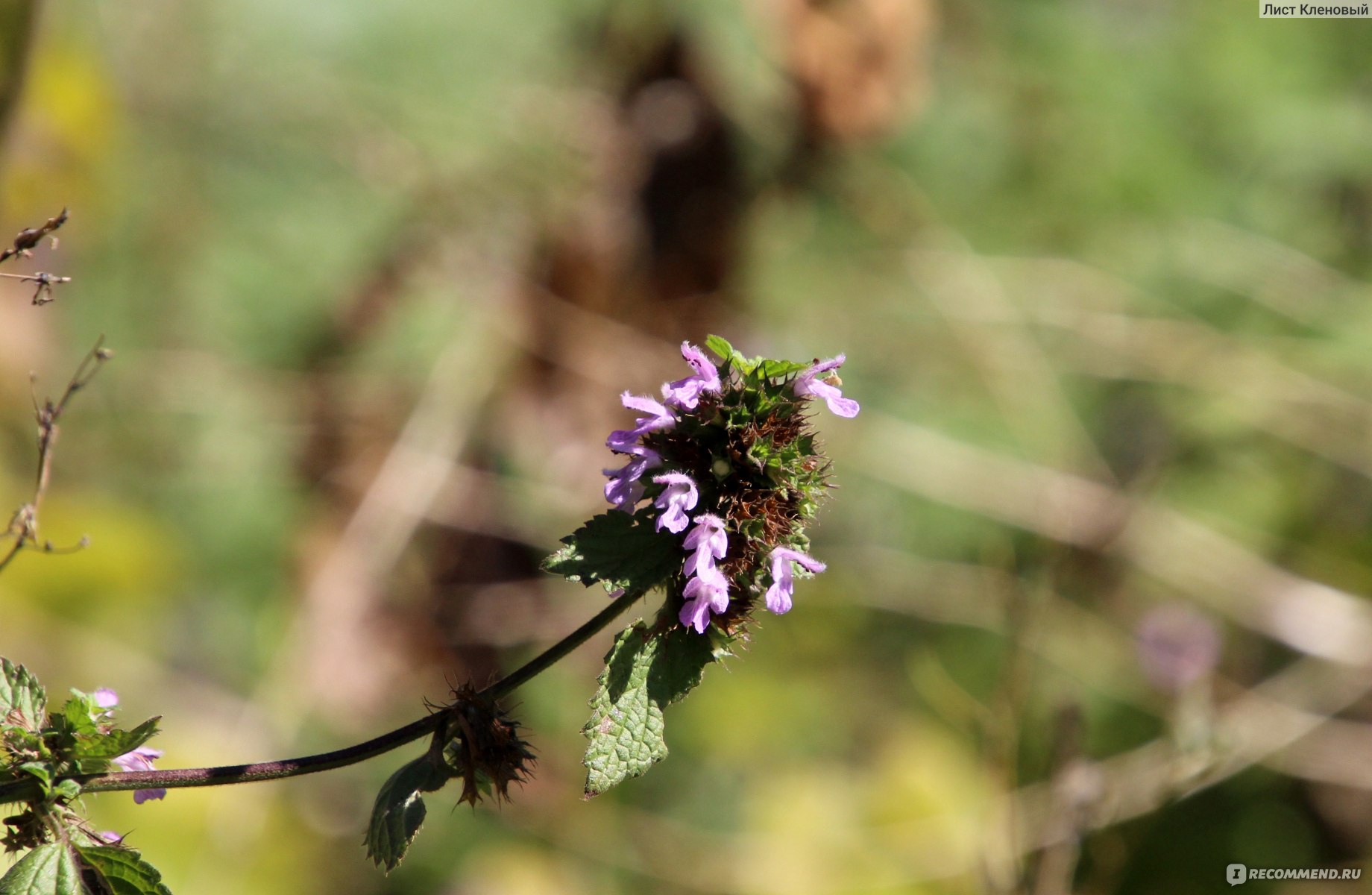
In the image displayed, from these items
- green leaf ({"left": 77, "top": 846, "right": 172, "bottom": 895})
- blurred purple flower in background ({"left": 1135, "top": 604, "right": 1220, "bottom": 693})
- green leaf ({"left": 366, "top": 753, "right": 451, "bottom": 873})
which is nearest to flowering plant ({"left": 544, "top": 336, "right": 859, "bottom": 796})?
green leaf ({"left": 366, "top": 753, "right": 451, "bottom": 873})

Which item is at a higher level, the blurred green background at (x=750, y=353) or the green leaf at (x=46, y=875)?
the blurred green background at (x=750, y=353)

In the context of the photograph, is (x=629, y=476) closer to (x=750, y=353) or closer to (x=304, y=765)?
(x=304, y=765)

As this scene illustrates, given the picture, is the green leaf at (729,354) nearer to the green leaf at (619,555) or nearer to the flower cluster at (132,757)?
the green leaf at (619,555)

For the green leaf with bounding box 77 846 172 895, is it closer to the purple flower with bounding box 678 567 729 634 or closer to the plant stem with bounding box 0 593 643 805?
the plant stem with bounding box 0 593 643 805

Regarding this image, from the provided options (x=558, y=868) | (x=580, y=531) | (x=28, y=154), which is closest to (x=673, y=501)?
A: (x=580, y=531)

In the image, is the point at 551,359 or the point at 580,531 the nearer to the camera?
the point at 580,531

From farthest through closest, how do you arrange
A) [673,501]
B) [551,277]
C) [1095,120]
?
[1095,120] < [551,277] < [673,501]

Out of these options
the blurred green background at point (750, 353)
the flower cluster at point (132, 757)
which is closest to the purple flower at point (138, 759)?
the flower cluster at point (132, 757)

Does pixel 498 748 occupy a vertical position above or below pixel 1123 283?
below

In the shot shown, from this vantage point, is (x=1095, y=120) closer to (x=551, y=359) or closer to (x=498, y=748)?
(x=551, y=359)
